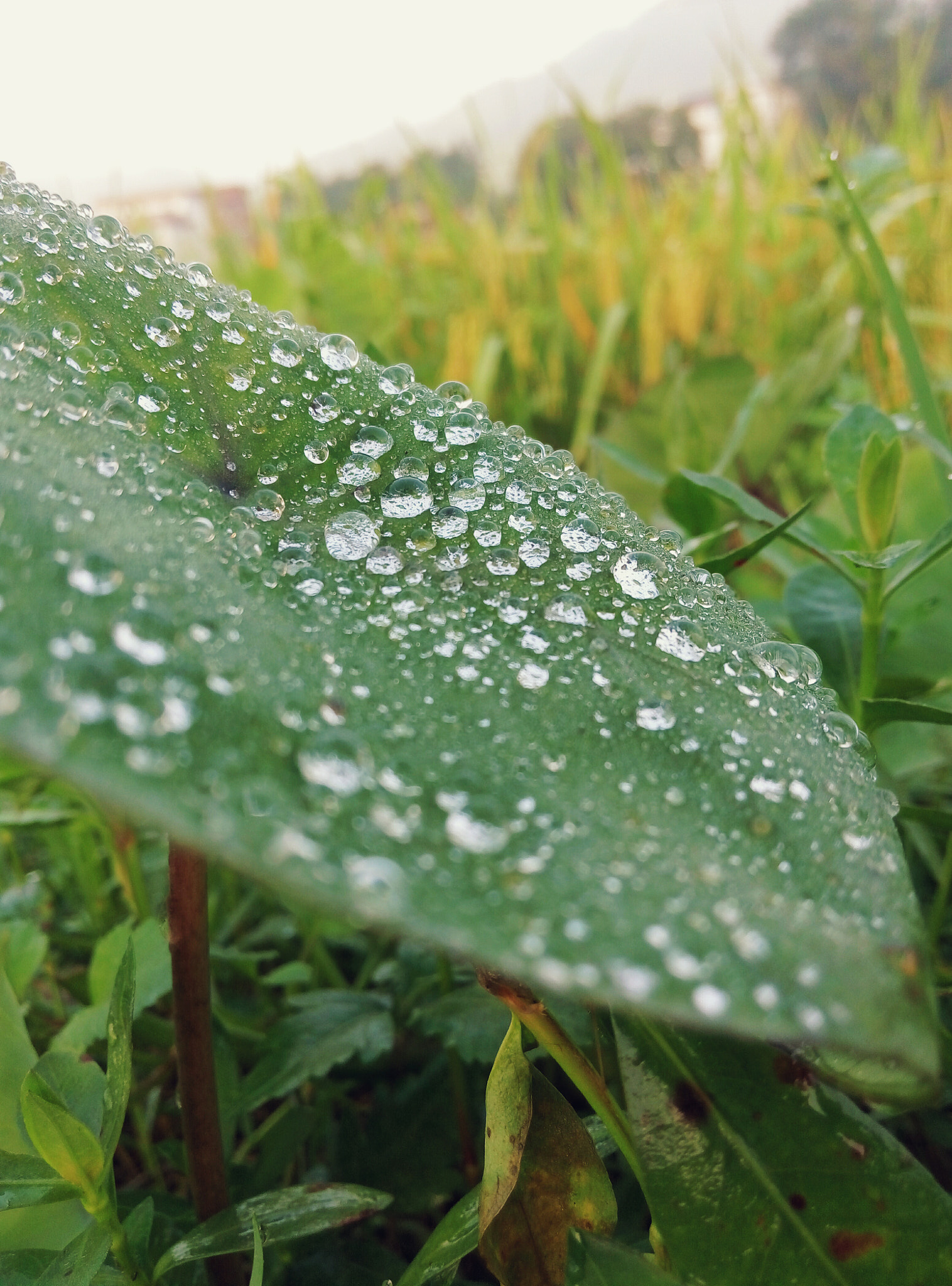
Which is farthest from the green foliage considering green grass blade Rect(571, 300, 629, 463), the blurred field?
green grass blade Rect(571, 300, 629, 463)

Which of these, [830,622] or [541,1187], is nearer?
[541,1187]

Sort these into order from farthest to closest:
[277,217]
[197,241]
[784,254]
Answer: [197,241] < [277,217] < [784,254]

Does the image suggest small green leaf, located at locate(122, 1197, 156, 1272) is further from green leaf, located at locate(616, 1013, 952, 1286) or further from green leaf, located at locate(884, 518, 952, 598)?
green leaf, located at locate(884, 518, 952, 598)

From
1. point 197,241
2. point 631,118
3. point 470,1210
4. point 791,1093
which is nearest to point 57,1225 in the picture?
point 470,1210

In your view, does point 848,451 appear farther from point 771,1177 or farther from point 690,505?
point 771,1177

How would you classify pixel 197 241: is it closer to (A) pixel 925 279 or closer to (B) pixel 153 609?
(A) pixel 925 279

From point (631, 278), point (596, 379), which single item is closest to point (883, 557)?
point (596, 379)
